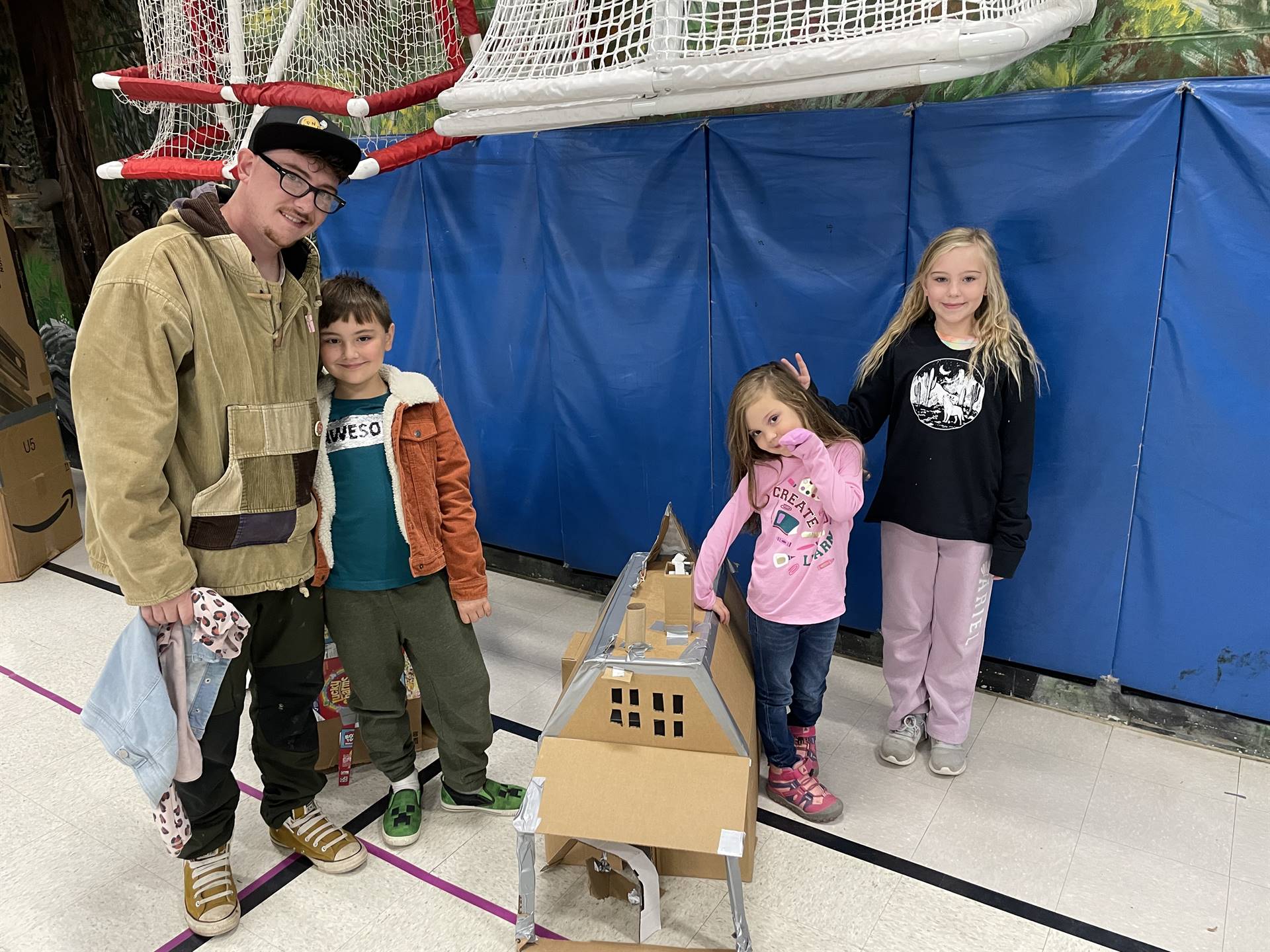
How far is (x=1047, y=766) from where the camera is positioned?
2.50m

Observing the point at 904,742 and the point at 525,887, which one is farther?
the point at 904,742

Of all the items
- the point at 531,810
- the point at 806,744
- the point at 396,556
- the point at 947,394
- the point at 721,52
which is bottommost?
the point at 806,744

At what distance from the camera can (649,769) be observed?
187 cm

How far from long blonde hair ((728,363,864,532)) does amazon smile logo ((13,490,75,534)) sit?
3.57 meters

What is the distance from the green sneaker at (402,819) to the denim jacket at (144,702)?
0.62 m

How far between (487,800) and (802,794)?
0.85 metres

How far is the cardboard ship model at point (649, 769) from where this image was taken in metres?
1.79

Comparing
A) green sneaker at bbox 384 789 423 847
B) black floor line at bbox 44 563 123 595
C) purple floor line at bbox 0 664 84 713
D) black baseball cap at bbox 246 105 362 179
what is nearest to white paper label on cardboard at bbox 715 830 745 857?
green sneaker at bbox 384 789 423 847

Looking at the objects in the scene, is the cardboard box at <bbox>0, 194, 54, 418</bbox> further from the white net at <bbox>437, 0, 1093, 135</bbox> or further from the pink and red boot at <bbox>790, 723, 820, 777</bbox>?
the pink and red boot at <bbox>790, 723, 820, 777</bbox>

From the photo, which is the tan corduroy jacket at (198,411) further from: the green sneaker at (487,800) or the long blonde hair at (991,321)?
the long blonde hair at (991,321)

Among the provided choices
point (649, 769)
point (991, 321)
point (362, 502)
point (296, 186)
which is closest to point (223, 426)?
point (362, 502)

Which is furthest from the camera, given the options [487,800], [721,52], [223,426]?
[487,800]

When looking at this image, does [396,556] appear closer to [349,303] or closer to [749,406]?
[349,303]

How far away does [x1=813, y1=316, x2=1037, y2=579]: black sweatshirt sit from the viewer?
7.39 ft
